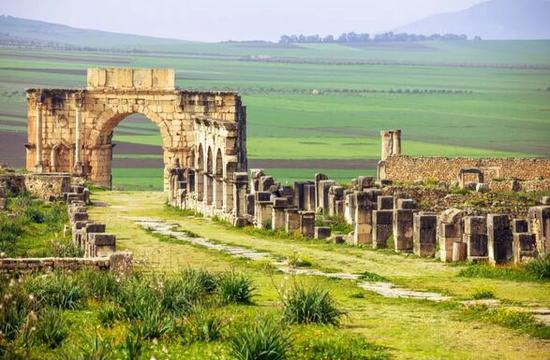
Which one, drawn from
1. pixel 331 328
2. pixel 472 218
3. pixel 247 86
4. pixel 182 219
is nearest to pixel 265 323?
pixel 331 328

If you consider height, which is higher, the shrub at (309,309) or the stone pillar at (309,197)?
the stone pillar at (309,197)

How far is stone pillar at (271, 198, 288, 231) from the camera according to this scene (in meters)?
41.8

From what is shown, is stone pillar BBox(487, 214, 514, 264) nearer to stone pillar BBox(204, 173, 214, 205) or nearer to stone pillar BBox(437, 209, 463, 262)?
stone pillar BBox(437, 209, 463, 262)

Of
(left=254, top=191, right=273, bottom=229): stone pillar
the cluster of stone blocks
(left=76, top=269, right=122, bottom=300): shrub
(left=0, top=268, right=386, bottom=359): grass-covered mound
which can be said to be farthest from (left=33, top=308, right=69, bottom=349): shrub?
(left=254, top=191, right=273, bottom=229): stone pillar

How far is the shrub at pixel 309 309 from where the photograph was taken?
23.2 meters

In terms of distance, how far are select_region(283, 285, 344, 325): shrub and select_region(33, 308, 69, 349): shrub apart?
282cm

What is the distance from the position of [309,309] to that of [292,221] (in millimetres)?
17873

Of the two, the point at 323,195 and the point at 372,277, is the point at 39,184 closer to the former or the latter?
the point at 323,195

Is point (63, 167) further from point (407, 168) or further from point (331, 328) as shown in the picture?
point (331, 328)

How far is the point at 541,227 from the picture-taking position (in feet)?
106

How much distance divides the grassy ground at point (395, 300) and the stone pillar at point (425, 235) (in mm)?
451

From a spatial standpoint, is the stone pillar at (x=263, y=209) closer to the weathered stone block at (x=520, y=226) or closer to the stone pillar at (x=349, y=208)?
the stone pillar at (x=349, y=208)

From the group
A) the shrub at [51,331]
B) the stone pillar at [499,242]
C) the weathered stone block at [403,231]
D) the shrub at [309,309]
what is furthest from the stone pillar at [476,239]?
the shrub at [51,331]

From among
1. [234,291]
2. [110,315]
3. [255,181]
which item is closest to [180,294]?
[110,315]
